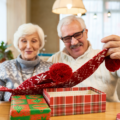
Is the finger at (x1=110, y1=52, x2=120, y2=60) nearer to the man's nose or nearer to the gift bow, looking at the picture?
the gift bow

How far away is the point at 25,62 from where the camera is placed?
1.46m

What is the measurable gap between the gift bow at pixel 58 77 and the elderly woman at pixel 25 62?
51 centimetres

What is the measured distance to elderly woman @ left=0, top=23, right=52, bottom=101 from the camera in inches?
55.0

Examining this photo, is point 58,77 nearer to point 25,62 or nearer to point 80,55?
point 25,62

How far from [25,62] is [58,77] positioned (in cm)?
70

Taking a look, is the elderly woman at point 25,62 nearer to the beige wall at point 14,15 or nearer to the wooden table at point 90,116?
the wooden table at point 90,116

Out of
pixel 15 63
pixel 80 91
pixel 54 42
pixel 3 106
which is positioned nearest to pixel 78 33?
pixel 15 63

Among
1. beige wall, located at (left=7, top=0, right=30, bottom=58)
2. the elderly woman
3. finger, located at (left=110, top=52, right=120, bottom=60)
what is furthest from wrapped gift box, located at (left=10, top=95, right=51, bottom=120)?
beige wall, located at (left=7, top=0, right=30, bottom=58)

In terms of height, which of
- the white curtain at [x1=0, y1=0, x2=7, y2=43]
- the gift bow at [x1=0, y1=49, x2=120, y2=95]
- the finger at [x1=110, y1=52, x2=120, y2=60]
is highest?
the white curtain at [x1=0, y1=0, x2=7, y2=43]

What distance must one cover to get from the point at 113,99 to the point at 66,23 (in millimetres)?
826

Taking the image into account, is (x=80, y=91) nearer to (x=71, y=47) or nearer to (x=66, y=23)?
(x=71, y=47)

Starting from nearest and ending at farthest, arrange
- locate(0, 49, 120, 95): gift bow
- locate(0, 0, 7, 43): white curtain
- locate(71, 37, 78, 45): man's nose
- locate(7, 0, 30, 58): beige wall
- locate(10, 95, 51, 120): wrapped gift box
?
locate(10, 95, 51, 120): wrapped gift box
locate(0, 49, 120, 95): gift bow
locate(71, 37, 78, 45): man's nose
locate(0, 0, 7, 43): white curtain
locate(7, 0, 30, 58): beige wall

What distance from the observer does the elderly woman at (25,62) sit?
4.58ft

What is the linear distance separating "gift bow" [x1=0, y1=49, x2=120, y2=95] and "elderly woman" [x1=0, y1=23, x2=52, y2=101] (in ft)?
1.68
